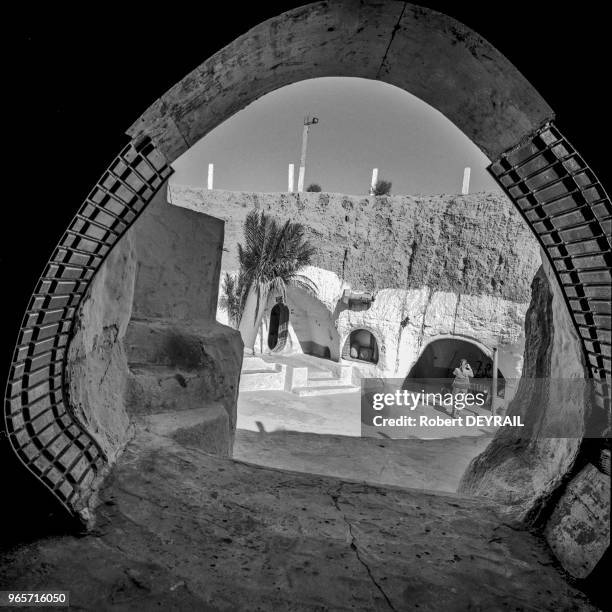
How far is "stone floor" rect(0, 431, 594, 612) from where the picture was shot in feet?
5.80

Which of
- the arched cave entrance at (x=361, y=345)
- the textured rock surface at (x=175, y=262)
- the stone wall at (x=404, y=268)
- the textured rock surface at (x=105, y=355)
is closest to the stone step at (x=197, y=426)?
the textured rock surface at (x=105, y=355)

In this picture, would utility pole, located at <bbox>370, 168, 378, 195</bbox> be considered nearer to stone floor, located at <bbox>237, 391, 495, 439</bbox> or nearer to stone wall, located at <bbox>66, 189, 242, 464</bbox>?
stone floor, located at <bbox>237, 391, 495, 439</bbox>

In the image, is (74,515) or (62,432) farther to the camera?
(62,432)

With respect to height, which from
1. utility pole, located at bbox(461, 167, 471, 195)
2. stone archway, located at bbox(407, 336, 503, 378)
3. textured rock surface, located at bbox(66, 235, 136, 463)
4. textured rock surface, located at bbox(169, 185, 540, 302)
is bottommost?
stone archway, located at bbox(407, 336, 503, 378)

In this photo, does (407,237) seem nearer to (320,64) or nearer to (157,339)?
(157,339)

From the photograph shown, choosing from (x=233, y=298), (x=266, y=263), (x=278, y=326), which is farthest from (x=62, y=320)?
(x=278, y=326)

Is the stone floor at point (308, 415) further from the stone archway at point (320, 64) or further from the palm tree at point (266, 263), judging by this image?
the palm tree at point (266, 263)

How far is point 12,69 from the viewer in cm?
163

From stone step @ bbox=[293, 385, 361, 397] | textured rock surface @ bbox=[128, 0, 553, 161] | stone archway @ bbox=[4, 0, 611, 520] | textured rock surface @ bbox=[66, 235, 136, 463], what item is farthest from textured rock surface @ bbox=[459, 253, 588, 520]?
stone step @ bbox=[293, 385, 361, 397]

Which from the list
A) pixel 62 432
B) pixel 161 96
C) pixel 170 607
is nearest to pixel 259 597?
pixel 170 607

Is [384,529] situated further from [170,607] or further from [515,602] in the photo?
[170,607]

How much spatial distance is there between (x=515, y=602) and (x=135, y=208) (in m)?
2.40

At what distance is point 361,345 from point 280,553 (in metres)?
22.9

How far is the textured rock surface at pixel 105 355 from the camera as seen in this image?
266cm
